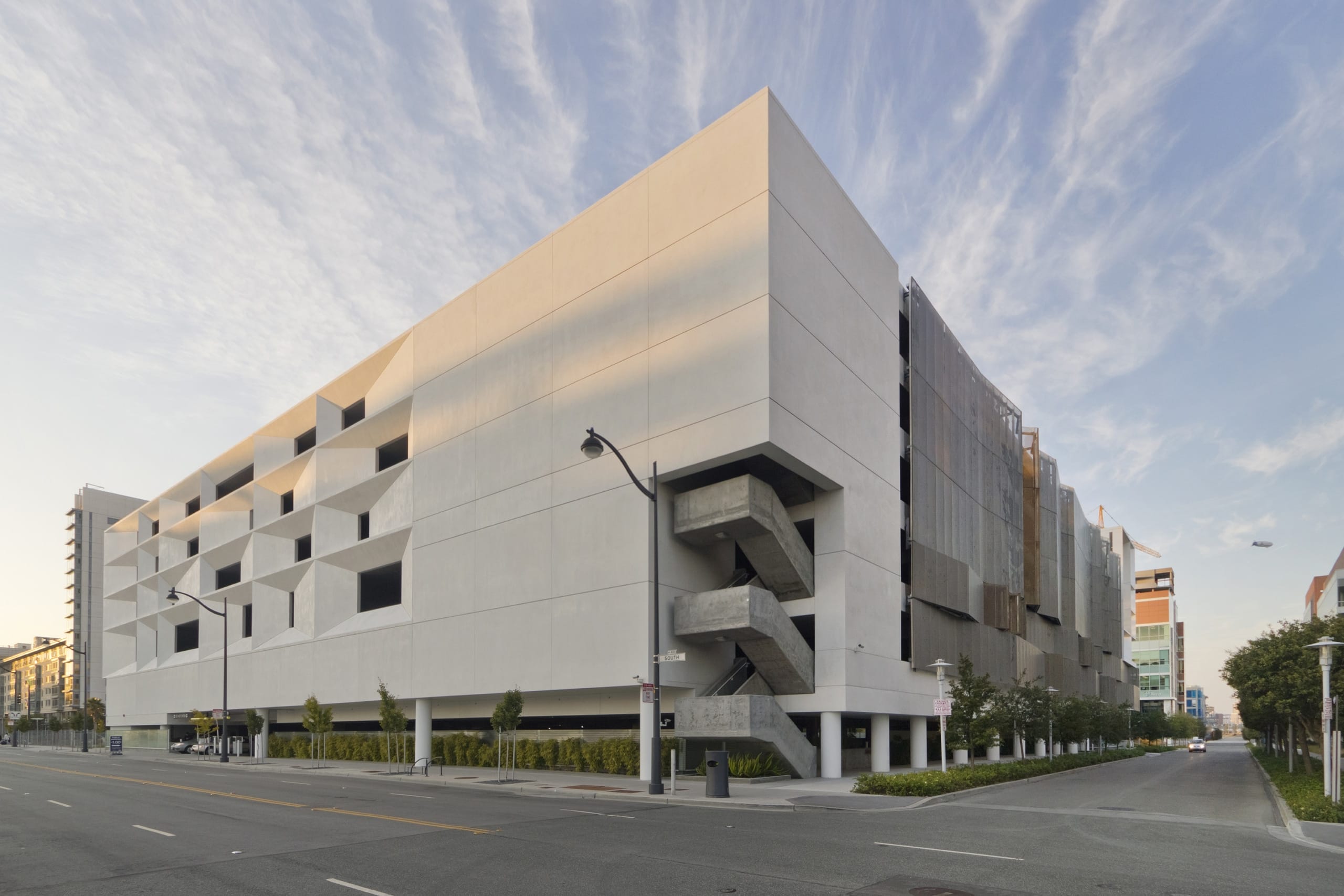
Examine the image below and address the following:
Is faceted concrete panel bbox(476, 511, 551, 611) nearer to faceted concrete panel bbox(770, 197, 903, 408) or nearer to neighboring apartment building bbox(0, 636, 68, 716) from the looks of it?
faceted concrete panel bbox(770, 197, 903, 408)

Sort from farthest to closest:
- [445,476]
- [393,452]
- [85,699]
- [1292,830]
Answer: [85,699] → [393,452] → [445,476] → [1292,830]

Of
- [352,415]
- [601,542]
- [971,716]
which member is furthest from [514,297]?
[971,716]

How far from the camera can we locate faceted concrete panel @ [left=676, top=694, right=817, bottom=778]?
2938cm

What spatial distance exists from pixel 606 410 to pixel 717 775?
15.1 meters

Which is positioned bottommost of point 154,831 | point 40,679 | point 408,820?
point 40,679

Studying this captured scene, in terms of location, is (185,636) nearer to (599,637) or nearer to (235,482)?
(235,482)

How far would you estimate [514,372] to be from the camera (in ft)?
130

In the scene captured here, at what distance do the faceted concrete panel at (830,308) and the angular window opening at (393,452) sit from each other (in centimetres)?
2632

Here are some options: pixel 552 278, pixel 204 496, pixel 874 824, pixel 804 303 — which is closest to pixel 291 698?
pixel 204 496

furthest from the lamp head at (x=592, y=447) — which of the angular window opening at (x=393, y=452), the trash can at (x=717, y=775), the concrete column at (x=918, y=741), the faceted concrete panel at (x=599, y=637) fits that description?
the angular window opening at (x=393, y=452)

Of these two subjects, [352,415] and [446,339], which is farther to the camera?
[352,415]

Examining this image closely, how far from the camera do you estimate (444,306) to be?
45125 millimetres

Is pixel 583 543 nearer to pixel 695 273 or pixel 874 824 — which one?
pixel 695 273

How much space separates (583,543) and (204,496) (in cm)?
5021
